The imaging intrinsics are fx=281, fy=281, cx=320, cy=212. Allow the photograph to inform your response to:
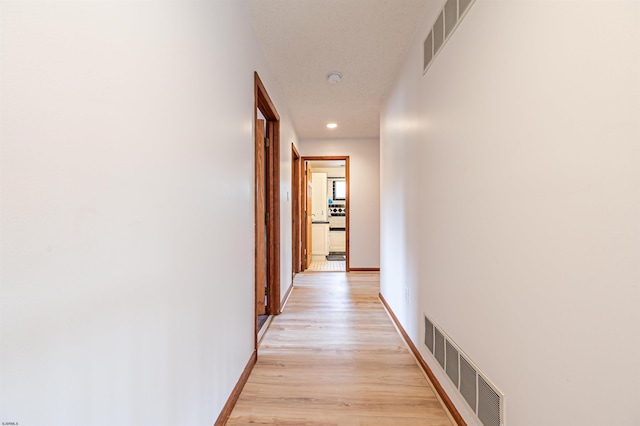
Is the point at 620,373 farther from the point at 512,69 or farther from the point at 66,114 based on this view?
the point at 66,114

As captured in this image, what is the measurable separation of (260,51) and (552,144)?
83.3 inches

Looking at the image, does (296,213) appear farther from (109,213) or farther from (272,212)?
(109,213)

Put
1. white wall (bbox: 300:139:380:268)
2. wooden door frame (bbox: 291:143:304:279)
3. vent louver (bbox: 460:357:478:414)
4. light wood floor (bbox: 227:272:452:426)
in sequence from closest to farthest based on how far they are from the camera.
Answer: vent louver (bbox: 460:357:478:414) < light wood floor (bbox: 227:272:452:426) < wooden door frame (bbox: 291:143:304:279) < white wall (bbox: 300:139:380:268)

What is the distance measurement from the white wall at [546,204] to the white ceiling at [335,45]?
0.67m

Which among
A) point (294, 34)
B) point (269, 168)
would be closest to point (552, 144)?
point (294, 34)

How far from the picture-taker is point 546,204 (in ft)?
2.71

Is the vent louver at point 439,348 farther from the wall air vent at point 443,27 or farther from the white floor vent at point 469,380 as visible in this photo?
the wall air vent at point 443,27

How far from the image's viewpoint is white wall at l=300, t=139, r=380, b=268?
5.02m

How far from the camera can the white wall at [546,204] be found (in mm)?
631

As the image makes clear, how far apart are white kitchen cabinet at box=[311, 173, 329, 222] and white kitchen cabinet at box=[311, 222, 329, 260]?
233mm

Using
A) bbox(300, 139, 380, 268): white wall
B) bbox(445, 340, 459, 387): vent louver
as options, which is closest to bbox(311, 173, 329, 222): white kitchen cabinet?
bbox(300, 139, 380, 268): white wall

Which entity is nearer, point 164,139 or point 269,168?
point 164,139

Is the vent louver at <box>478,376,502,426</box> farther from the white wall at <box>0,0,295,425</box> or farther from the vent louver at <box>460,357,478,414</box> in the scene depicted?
the white wall at <box>0,0,295,425</box>

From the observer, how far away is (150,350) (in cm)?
82
